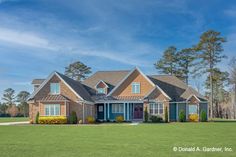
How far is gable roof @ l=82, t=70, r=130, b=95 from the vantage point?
46719 millimetres

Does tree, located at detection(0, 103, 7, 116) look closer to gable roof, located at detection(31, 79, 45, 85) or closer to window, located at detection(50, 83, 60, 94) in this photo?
gable roof, located at detection(31, 79, 45, 85)

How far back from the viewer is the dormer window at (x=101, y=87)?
46062 millimetres

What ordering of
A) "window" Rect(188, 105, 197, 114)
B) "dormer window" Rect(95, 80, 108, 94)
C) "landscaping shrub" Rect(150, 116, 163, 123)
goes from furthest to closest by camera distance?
"dormer window" Rect(95, 80, 108, 94) < "window" Rect(188, 105, 197, 114) < "landscaping shrub" Rect(150, 116, 163, 123)

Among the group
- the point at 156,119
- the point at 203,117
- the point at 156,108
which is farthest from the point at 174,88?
the point at 156,119

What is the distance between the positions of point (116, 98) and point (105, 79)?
5598mm

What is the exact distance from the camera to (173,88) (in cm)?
4578

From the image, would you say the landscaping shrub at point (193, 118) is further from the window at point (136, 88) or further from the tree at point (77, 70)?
the tree at point (77, 70)

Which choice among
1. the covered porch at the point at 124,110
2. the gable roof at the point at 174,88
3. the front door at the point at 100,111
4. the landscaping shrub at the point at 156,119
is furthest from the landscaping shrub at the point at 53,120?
the gable roof at the point at 174,88

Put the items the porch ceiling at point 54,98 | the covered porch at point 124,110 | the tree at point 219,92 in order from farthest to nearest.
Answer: the tree at point 219,92 < the covered porch at point 124,110 < the porch ceiling at point 54,98

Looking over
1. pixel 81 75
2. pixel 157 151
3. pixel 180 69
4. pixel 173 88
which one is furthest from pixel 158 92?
pixel 81 75

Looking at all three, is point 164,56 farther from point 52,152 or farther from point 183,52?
point 52,152

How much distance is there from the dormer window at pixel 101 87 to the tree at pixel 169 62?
22885mm

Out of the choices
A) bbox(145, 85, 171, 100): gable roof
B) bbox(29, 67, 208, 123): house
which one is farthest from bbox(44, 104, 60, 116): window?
bbox(145, 85, 171, 100): gable roof

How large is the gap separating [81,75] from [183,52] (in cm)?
2277
